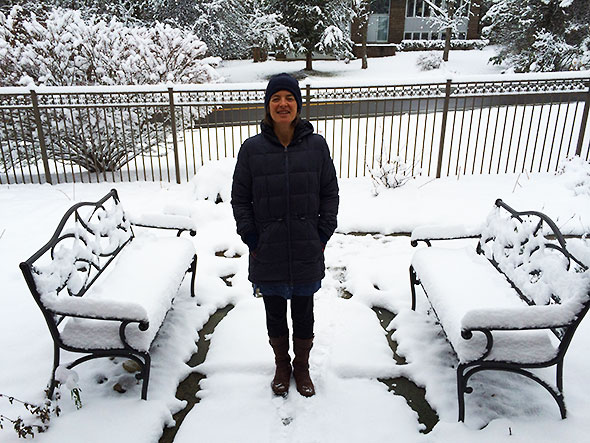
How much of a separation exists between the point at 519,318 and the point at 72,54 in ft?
29.2

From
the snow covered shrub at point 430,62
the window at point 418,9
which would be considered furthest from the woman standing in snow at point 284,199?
the window at point 418,9

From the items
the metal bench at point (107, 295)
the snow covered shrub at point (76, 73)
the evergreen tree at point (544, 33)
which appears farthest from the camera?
the evergreen tree at point (544, 33)

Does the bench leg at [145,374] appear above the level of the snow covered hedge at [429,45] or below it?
below

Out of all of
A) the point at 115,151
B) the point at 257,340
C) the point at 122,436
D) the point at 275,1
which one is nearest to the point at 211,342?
the point at 257,340

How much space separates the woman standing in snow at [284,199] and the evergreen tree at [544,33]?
15.0 metres

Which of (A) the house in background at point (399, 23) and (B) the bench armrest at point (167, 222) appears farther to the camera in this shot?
(A) the house in background at point (399, 23)

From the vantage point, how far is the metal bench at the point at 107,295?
279 centimetres

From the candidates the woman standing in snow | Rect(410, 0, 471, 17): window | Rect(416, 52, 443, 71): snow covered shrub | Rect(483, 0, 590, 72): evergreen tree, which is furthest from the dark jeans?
Rect(410, 0, 471, 17): window

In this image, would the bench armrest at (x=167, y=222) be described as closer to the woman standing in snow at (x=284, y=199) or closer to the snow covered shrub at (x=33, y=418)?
the woman standing in snow at (x=284, y=199)

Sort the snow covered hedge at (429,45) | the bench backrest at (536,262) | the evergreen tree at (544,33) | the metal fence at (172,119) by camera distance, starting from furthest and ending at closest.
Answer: the snow covered hedge at (429,45)
the evergreen tree at (544,33)
the metal fence at (172,119)
the bench backrest at (536,262)

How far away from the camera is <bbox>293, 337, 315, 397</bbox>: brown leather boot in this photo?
119 inches

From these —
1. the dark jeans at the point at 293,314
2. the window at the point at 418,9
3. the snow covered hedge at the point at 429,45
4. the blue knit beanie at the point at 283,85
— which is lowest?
the dark jeans at the point at 293,314

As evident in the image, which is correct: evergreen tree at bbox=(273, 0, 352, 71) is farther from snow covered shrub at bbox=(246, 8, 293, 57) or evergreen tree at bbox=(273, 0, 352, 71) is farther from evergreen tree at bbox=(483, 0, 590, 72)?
evergreen tree at bbox=(483, 0, 590, 72)

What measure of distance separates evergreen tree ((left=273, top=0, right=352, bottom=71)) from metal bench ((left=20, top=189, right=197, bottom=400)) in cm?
2388
